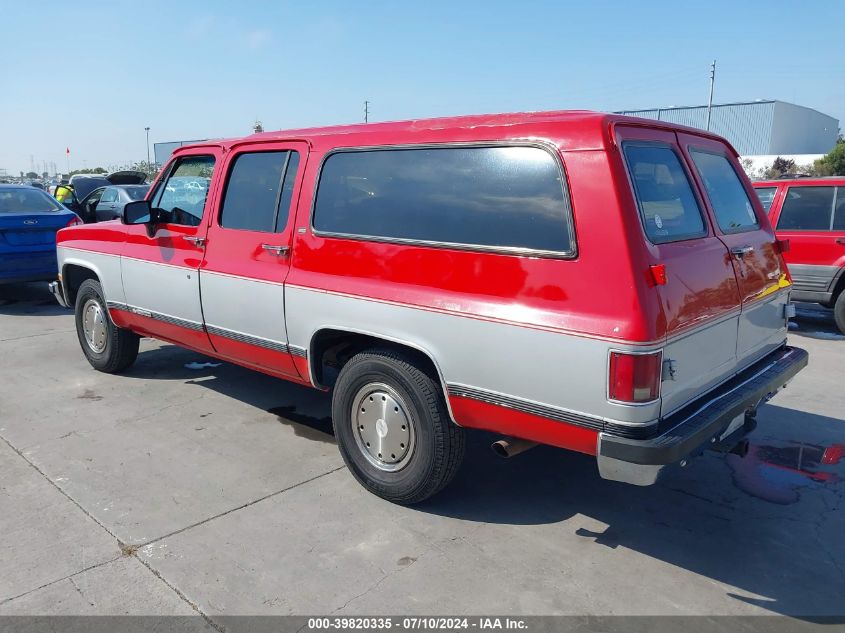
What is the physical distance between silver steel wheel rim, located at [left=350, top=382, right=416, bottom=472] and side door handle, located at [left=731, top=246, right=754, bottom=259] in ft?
6.48

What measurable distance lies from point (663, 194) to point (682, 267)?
1.43ft

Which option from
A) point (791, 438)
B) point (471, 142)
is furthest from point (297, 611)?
point (791, 438)

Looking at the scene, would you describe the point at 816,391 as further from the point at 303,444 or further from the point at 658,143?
the point at 303,444

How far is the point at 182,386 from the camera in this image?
5871mm

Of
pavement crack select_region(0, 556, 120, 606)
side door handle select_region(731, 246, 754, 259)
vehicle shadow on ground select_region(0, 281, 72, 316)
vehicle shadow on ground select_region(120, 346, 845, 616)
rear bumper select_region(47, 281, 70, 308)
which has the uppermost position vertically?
side door handle select_region(731, 246, 754, 259)

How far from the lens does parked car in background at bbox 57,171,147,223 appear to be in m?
14.0

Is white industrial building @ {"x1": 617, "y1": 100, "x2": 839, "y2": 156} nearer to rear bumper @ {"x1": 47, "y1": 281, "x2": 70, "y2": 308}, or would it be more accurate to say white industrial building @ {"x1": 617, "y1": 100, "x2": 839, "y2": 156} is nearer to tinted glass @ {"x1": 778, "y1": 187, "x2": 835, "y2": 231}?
tinted glass @ {"x1": 778, "y1": 187, "x2": 835, "y2": 231}

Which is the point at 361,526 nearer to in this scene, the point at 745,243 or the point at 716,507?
the point at 716,507

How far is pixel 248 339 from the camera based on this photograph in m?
4.43

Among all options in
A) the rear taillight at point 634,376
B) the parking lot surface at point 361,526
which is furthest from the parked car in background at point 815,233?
the rear taillight at point 634,376

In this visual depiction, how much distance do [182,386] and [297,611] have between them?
3.47 meters

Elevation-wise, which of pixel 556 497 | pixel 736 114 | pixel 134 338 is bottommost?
pixel 556 497

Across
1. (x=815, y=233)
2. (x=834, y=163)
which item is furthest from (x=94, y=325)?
(x=834, y=163)

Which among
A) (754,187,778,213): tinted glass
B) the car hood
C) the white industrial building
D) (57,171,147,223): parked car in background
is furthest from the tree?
(57,171,147,223): parked car in background
